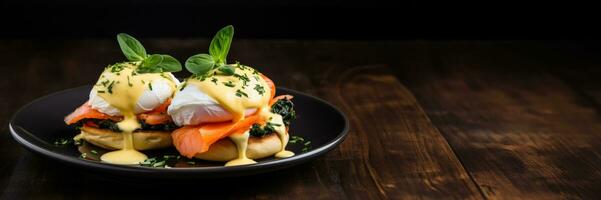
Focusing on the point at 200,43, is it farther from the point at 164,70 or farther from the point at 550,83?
the point at 164,70

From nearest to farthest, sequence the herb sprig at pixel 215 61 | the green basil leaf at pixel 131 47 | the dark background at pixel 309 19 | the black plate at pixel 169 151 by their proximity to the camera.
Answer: the black plate at pixel 169 151 < the herb sprig at pixel 215 61 < the green basil leaf at pixel 131 47 < the dark background at pixel 309 19

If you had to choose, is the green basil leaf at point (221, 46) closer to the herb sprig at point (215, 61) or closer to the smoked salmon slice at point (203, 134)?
the herb sprig at point (215, 61)

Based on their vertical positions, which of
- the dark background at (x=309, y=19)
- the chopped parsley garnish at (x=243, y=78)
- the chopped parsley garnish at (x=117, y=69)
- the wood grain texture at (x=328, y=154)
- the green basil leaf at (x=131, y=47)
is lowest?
the wood grain texture at (x=328, y=154)

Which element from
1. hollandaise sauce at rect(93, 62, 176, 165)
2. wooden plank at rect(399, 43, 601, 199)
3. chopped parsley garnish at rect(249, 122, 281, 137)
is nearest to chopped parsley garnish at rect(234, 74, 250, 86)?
chopped parsley garnish at rect(249, 122, 281, 137)

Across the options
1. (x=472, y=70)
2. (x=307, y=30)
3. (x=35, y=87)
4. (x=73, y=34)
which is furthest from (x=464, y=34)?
(x=35, y=87)

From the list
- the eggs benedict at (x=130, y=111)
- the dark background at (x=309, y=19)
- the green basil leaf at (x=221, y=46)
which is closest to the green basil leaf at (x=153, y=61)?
the eggs benedict at (x=130, y=111)

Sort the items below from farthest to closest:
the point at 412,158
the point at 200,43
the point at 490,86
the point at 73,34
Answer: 1. the point at 73,34
2. the point at 200,43
3. the point at 490,86
4. the point at 412,158

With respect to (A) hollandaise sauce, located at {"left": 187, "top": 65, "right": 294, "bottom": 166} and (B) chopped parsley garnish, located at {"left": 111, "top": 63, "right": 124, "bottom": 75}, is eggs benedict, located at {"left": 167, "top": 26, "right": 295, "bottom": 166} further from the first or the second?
(B) chopped parsley garnish, located at {"left": 111, "top": 63, "right": 124, "bottom": 75}
